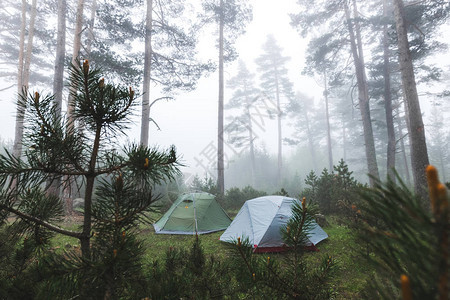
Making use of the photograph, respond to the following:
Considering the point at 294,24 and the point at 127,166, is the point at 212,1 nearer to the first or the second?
the point at 294,24

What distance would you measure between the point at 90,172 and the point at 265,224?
6075 millimetres

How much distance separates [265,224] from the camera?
21.2 ft

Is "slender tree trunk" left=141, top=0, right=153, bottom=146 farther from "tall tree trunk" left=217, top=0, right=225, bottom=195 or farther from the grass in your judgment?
the grass

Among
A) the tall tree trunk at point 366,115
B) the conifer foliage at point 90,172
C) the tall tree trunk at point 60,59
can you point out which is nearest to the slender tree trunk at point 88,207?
the conifer foliage at point 90,172

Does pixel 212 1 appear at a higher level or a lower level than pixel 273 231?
higher

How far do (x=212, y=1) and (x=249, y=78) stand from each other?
2003 centimetres

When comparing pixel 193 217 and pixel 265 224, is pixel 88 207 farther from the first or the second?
pixel 193 217

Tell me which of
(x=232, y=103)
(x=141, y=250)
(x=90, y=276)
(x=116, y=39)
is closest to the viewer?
(x=90, y=276)

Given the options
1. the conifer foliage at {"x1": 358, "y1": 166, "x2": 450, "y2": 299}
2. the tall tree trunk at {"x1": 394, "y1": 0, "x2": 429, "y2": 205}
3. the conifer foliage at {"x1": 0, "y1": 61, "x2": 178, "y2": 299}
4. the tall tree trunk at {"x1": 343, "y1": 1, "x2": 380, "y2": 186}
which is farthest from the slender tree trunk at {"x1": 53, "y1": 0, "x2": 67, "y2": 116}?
the tall tree trunk at {"x1": 343, "y1": 1, "x2": 380, "y2": 186}

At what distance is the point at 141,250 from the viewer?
0.98 metres

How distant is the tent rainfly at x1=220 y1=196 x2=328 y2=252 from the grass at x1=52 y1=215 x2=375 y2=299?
0.39m

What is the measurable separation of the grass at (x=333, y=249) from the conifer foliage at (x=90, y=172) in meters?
1.28

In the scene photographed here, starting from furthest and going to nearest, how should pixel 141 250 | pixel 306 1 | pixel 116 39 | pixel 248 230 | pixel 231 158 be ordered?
1. pixel 231 158
2. pixel 306 1
3. pixel 116 39
4. pixel 248 230
5. pixel 141 250

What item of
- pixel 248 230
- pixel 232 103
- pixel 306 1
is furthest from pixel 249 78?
pixel 248 230
